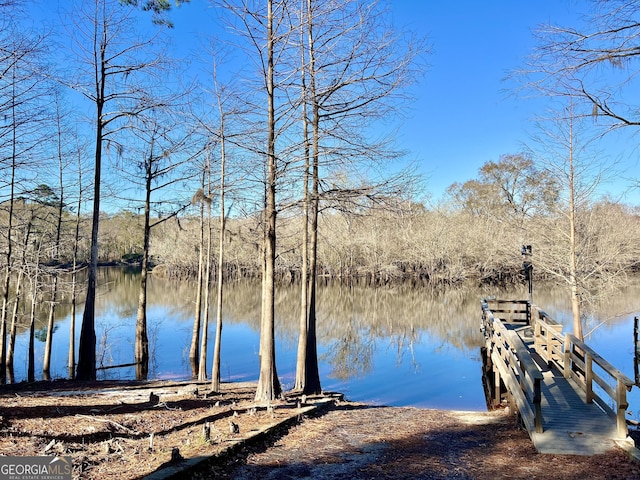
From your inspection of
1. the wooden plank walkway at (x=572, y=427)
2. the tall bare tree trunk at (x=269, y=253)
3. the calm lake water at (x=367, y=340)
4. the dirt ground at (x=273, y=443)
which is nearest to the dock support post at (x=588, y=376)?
the wooden plank walkway at (x=572, y=427)

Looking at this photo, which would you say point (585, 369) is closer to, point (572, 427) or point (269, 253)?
point (572, 427)

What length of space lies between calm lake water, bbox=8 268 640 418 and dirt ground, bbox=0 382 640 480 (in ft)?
20.7

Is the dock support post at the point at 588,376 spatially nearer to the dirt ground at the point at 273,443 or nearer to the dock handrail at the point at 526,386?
the dock handrail at the point at 526,386

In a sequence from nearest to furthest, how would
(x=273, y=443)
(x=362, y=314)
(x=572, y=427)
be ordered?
(x=273, y=443) → (x=572, y=427) → (x=362, y=314)

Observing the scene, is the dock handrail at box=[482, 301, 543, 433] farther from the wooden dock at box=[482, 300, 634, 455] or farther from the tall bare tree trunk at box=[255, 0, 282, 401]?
the tall bare tree trunk at box=[255, 0, 282, 401]

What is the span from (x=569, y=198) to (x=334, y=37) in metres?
10.8

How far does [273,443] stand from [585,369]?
15.7 ft

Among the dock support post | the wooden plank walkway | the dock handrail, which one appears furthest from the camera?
the dock support post

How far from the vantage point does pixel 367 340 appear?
21.5 metres

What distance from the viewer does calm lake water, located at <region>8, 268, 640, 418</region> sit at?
14805 millimetres

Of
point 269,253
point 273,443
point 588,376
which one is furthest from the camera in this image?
point 269,253

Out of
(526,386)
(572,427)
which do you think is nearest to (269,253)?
(526,386)

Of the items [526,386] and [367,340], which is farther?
[367,340]

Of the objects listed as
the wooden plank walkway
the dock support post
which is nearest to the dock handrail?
the wooden plank walkway
